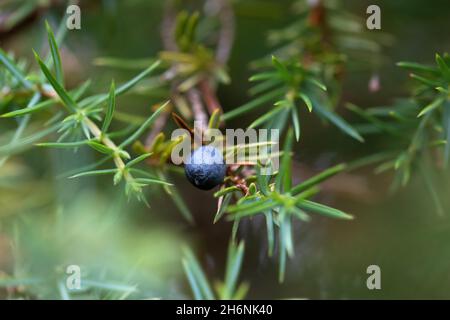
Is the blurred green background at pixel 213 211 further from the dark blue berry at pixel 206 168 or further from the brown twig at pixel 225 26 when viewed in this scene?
the dark blue berry at pixel 206 168

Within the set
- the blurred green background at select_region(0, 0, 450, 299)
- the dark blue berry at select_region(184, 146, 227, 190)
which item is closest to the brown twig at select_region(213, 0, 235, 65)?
the blurred green background at select_region(0, 0, 450, 299)

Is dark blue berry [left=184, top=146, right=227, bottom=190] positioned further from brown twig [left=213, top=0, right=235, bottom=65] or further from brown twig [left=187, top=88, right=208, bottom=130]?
brown twig [left=213, top=0, right=235, bottom=65]

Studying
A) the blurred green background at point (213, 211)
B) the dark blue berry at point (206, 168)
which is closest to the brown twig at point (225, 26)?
the blurred green background at point (213, 211)

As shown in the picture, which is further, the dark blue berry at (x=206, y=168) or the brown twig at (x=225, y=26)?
the brown twig at (x=225, y=26)

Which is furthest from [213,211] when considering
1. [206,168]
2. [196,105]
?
[206,168]

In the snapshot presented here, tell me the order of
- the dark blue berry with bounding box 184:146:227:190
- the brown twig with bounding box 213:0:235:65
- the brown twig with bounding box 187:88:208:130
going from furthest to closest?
the brown twig with bounding box 213:0:235:65
the brown twig with bounding box 187:88:208:130
the dark blue berry with bounding box 184:146:227:190

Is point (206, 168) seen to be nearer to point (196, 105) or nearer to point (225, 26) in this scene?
point (196, 105)
